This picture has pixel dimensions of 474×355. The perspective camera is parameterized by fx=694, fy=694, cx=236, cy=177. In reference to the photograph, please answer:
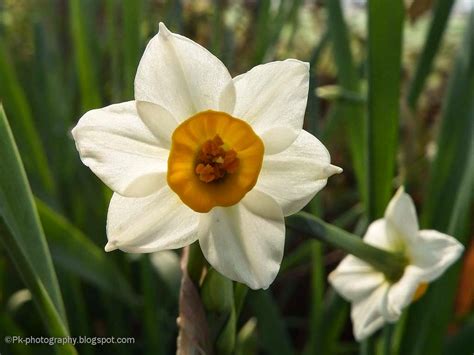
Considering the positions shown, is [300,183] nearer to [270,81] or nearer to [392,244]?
[270,81]

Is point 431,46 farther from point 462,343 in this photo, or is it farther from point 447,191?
point 462,343

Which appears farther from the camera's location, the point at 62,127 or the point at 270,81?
the point at 62,127

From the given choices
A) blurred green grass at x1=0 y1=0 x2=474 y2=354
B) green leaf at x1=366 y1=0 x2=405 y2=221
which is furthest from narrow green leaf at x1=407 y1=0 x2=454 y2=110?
green leaf at x1=366 y1=0 x2=405 y2=221

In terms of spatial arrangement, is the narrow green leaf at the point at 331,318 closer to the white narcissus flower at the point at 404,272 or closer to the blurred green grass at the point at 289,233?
the blurred green grass at the point at 289,233

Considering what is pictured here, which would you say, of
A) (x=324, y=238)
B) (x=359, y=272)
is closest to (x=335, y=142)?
(x=359, y=272)

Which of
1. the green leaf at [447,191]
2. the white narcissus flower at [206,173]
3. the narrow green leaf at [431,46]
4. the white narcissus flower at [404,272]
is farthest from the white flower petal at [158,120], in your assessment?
the narrow green leaf at [431,46]
